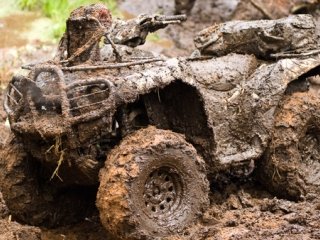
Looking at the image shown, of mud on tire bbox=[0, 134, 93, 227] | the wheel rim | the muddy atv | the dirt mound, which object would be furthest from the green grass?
the wheel rim

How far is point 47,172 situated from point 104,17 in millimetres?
1347

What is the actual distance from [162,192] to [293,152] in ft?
5.24

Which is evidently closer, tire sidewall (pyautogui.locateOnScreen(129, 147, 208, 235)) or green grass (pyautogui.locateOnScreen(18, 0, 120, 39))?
tire sidewall (pyautogui.locateOnScreen(129, 147, 208, 235))

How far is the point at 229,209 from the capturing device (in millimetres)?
6594

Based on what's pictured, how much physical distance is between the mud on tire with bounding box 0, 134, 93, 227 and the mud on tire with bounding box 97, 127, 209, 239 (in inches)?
38.3

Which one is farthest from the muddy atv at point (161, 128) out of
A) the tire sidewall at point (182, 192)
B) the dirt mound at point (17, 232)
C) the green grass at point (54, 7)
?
the green grass at point (54, 7)

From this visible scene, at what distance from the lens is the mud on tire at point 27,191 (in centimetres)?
616

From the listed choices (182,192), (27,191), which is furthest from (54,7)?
(182,192)

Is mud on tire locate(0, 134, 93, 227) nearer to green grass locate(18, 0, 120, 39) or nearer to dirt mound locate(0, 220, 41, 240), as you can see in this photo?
dirt mound locate(0, 220, 41, 240)

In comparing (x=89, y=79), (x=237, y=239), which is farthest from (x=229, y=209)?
(x=89, y=79)

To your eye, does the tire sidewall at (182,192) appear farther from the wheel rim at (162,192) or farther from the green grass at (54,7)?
the green grass at (54,7)

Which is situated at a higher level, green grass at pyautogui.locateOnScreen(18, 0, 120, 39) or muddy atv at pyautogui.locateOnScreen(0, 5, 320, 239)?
green grass at pyautogui.locateOnScreen(18, 0, 120, 39)

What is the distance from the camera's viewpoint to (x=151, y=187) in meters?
5.59

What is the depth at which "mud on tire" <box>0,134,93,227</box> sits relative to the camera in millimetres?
6160
